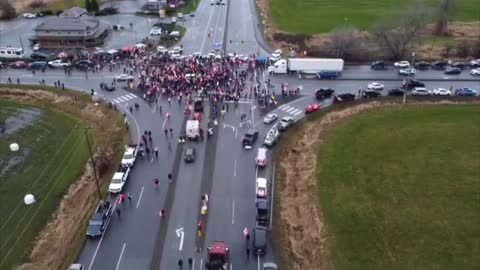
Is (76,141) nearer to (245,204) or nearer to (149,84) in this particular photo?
(149,84)

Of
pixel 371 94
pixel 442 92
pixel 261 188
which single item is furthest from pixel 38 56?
pixel 442 92

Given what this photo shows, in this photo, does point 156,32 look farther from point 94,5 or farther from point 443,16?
point 443,16

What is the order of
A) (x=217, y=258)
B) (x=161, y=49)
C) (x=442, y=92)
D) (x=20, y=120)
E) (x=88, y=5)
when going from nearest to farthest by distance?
(x=217, y=258), (x=20, y=120), (x=442, y=92), (x=161, y=49), (x=88, y=5)

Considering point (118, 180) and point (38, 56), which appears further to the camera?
point (38, 56)

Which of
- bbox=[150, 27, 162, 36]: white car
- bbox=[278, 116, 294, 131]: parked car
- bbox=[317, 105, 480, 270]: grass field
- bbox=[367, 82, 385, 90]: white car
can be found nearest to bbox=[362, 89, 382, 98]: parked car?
bbox=[367, 82, 385, 90]: white car

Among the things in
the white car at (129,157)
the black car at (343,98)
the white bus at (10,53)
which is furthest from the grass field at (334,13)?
the white car at (129,157)

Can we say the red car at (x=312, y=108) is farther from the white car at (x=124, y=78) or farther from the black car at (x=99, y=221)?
the black car at (x=99, y=221)

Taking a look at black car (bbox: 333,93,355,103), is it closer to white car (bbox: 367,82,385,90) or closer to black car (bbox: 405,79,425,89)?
white car (bbox: 367,82,385,90)
